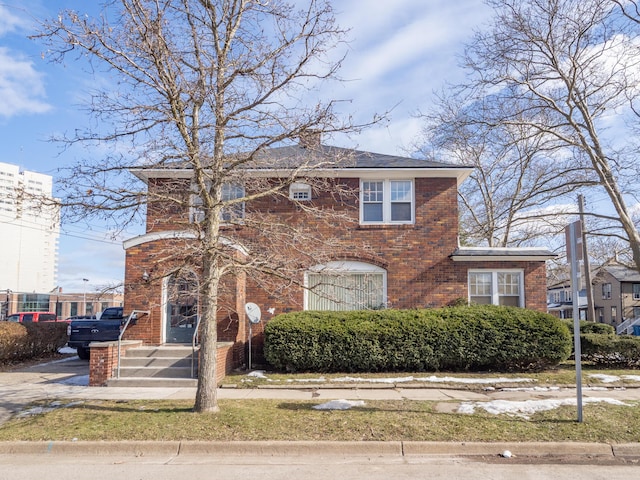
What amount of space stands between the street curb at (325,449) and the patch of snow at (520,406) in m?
1.28

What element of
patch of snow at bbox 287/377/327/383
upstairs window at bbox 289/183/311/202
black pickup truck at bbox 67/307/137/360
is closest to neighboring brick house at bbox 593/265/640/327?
upstairs window at bbox 289/183/311/202

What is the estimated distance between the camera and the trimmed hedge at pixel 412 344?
12.5 metres

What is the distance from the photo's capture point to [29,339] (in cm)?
1590

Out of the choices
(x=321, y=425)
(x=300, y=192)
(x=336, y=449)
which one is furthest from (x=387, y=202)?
(x=336, y=449)

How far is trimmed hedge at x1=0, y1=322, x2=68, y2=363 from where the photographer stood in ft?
48.2

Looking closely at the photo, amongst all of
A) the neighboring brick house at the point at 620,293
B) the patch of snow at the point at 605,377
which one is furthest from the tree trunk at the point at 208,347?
the neighboring brick house at the point at 620,293

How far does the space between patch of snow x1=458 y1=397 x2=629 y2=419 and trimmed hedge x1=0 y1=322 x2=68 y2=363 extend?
1299 centimetres

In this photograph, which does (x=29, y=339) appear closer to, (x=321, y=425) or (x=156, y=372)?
(x=156, y=372)

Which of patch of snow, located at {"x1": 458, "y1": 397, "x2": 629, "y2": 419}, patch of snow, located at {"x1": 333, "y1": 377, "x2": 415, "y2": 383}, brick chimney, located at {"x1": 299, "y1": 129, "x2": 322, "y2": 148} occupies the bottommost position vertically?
patch of snow, located at {"x1": 333, "y1": 377, "x2": 415, "y2": 383}

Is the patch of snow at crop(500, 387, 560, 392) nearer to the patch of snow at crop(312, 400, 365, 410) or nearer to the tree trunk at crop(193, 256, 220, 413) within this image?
the patch of snow at crop(312, 400, 365, 410)

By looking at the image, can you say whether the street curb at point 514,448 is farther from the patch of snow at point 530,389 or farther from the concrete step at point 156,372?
the concrete step at point 156,372

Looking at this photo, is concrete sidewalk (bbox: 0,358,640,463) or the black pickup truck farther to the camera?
the black pickup truck

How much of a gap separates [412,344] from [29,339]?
11.9m

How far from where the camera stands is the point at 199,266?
8.70m
